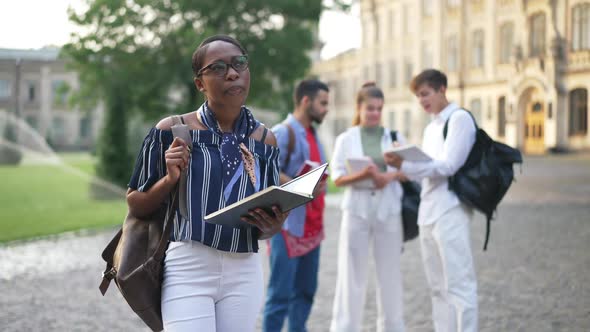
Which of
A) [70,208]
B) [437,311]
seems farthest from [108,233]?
[437,311]

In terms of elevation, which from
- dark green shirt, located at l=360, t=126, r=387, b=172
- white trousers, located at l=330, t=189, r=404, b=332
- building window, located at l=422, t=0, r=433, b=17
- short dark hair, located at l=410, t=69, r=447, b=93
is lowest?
white trousers, located at l=330, t=189, r=404, b=332

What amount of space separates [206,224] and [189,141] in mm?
357

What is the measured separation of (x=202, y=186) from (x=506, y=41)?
2750 cm

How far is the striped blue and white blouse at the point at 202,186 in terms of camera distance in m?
2.69

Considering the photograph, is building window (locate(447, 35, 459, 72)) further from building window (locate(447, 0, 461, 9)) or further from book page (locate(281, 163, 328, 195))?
book page (locate(281, 163, 328, 195))

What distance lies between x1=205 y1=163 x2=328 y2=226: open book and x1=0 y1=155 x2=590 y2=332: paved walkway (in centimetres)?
352

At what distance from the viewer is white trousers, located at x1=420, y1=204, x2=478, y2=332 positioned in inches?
190

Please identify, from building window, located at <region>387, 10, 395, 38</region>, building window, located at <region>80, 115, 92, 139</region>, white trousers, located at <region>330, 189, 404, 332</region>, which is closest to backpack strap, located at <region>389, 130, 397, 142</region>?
white trousers, located at <region>330, 189, 404, 332</region>

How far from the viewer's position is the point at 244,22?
1051 inches

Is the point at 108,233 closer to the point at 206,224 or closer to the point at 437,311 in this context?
the point at 437,311

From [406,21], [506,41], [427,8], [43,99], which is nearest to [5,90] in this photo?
[43,99]

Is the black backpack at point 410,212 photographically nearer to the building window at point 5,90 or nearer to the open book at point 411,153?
the open book at point 411,153

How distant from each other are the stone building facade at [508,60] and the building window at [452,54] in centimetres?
5

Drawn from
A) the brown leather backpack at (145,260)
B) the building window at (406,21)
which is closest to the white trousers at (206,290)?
the brown leather backpack at (145,260)
